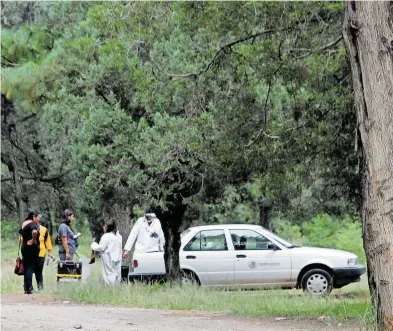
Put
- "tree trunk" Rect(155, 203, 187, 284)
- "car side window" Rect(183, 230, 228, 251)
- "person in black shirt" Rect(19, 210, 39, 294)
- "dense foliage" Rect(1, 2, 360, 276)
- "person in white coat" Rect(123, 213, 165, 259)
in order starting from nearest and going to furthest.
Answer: "dense foliage" Rect(1, 2, 360, 276)
"person in black shirt" Rect(19, 210, 39, 294)
"person in white coat" Rect(123, 213, 165, 259)
"tree trunk" Rect(155, 203, 187, 284)
"car side window" Rect(183, 230, 228, 251)

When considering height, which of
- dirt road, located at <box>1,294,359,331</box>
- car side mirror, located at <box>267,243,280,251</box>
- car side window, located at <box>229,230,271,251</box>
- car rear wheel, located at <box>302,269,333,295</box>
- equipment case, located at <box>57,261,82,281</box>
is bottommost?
dirt road, located at <box>1,294,359,331</box>

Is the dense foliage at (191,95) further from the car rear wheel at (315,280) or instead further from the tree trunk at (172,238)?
the car rear wheel at (315,280)

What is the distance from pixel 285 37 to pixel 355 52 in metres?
6.25

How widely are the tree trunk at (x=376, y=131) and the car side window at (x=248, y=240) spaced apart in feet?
32.3

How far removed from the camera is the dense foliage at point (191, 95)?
14.8 meters

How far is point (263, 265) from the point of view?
18.3 m

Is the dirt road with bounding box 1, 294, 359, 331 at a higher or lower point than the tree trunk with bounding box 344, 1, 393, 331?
lower

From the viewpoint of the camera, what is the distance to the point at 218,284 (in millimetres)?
18422

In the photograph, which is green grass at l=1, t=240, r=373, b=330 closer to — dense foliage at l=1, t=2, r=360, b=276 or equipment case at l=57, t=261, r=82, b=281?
equipment case at l=57, t=261, r=82, b=281

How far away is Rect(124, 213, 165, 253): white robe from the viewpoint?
18156 mm

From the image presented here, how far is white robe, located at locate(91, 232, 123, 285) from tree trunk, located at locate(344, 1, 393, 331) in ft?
28.7

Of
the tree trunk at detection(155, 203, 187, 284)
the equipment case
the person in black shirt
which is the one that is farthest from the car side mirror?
the person in black shirt

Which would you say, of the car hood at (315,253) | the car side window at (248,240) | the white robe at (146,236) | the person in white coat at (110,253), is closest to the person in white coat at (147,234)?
the white robe at (146,236)

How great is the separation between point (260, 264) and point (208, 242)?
4.17ft
